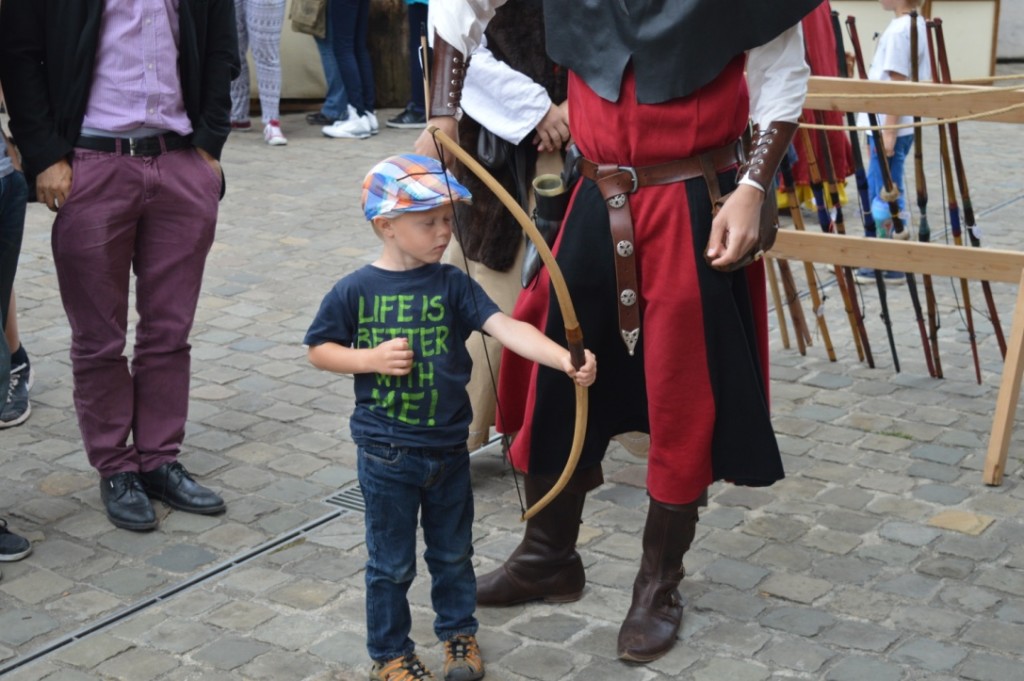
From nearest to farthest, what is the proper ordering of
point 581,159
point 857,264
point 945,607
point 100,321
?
1. point 581,159
2. point 945,607
3. point 100,321
4. point 857,264

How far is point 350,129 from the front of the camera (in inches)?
426

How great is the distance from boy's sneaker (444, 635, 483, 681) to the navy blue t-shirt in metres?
0.55

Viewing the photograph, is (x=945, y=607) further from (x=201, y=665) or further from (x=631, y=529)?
(x=201, y=665)

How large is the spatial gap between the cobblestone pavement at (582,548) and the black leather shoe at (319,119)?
17.1 feet

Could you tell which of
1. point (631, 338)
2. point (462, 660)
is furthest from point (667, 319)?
point (462, 660)

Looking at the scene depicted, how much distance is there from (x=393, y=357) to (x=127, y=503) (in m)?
1.65

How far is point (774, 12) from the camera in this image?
315cm

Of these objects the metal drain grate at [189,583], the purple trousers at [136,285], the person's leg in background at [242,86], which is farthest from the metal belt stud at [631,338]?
the person's leg in background at [242,86]

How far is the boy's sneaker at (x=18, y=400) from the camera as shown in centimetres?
516

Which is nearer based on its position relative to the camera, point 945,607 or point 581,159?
point 581,159

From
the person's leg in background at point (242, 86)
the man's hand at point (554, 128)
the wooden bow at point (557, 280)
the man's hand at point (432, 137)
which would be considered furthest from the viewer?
the person's leg in background at point (242, 86)

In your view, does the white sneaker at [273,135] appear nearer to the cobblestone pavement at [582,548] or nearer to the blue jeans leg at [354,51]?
the blue jeans leg at [354,51]

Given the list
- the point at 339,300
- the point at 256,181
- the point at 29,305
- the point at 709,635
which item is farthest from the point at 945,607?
the point at 256,181

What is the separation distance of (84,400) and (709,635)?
6.68 feet
